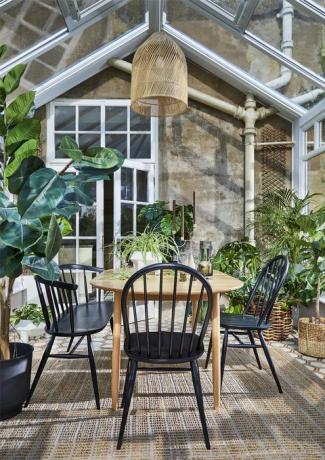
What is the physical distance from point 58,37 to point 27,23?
0.51 meters

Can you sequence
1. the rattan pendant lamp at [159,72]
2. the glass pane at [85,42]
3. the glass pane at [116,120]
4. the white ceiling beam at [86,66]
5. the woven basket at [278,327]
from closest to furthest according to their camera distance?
the rattan pendant lamp at [159,72]
the woven basket at [278,327]
the glass pane at [85,42]
the white ceiling beam at [86,66]
the glass pane at [116,120]

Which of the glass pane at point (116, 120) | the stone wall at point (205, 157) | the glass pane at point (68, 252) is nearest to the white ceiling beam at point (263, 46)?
the stone wall at point (205, 157)

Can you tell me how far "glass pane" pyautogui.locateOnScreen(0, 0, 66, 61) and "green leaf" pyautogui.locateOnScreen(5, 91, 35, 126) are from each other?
1690 millimetres

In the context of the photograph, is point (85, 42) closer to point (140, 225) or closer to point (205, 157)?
point (205, 157)

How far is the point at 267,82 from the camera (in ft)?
15.9

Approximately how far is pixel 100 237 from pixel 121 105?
1.86m

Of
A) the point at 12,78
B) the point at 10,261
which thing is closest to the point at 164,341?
the point at 10,261

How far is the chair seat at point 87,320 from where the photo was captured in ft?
7.86

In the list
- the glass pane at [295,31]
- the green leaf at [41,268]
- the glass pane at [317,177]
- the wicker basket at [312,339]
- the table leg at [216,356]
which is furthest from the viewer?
the glass pane at [317,177]

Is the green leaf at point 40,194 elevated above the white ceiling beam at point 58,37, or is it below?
below

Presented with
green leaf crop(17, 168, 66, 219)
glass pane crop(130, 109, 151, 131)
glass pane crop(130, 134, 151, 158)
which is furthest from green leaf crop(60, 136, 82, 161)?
glass pane crop(130, 109, 151, 131)

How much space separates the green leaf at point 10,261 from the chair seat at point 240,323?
137cm

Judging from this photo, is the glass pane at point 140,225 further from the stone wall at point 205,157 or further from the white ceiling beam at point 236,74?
the white ceiling beam at point 236,74

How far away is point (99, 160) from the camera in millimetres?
2188
